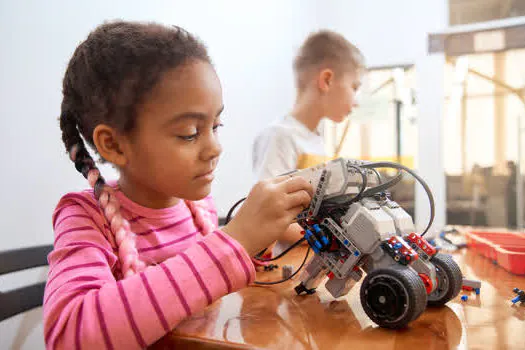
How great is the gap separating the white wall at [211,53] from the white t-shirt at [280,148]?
0.34 m

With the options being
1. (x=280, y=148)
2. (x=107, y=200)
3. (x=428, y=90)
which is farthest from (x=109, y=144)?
(x=428, y=90)

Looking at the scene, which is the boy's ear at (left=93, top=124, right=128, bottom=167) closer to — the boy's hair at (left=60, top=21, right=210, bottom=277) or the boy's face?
the boy's hair at (left=60, top=21, right=210, bottom=277)

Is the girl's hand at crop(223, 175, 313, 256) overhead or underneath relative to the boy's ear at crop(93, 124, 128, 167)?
underneath

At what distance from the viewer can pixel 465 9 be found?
247cm

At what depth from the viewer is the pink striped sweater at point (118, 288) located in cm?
42

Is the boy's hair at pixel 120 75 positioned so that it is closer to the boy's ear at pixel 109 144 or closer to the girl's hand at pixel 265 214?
the boy's ear at pixel 109 144

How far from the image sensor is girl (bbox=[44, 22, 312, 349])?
0.43 metres

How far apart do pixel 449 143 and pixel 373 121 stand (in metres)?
0.47

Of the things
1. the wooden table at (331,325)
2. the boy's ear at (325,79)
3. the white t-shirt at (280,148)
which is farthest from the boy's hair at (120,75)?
the boy's ear at (325,79)

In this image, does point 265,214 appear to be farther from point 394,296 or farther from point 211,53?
point 211,53

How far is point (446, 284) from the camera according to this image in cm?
51

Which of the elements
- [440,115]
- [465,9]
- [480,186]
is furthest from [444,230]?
[465,9]

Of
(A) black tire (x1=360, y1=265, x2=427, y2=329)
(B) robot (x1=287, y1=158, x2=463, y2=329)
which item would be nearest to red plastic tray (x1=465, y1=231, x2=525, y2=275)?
(B) robot (x1=287, y1=158, x2=463, y2=329)

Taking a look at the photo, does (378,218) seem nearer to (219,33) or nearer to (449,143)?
(219,33)
